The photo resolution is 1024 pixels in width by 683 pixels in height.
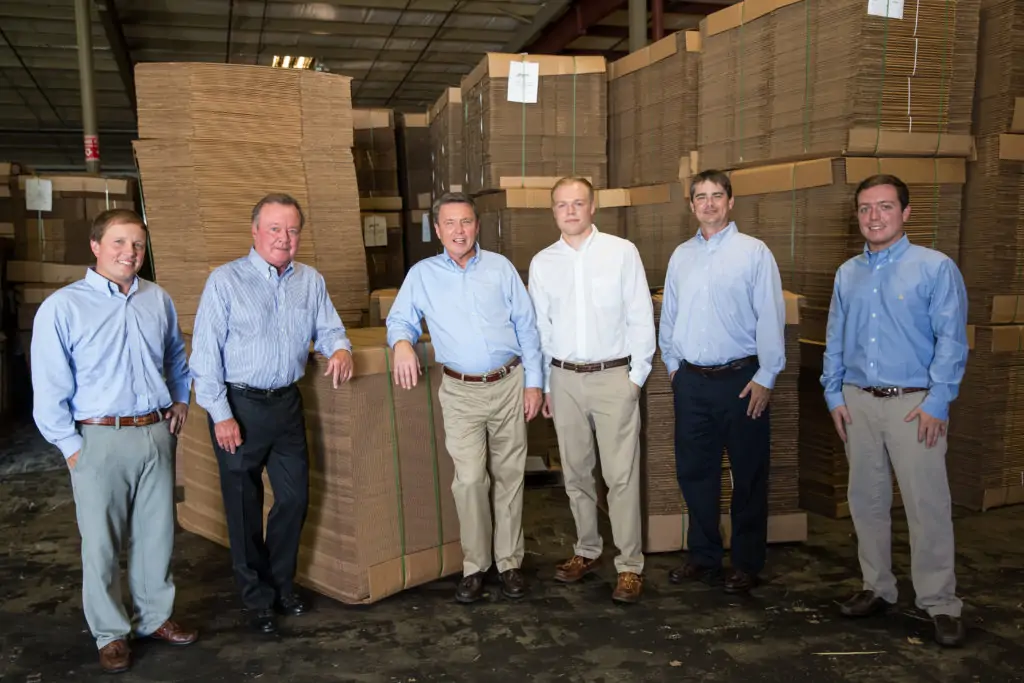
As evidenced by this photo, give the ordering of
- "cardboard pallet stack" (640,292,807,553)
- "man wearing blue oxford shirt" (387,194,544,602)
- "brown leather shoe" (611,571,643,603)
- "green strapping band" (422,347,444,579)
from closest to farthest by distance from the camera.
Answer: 1. "man wearing blue oxford shirt" (387,194,544,602)
2. "brown leather shoe" (611,571,643,603)
3. "green strapping band" (422,347,444,579)
4. "cardboard pallet stack" (640,292,807,553)

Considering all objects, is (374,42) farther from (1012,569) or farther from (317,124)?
(1012,569)

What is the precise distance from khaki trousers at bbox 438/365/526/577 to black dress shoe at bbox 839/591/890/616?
1443mm

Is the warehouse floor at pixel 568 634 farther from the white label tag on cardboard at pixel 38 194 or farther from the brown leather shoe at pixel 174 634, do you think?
the white label tag on cardboard at pixel 38 194

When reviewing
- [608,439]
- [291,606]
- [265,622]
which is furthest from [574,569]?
[265,622]

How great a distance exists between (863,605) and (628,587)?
99cm

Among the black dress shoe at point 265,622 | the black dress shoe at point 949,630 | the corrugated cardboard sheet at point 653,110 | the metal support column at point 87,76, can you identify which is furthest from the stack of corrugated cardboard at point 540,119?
the metal support column at point 87,76

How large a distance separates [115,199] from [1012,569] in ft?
26.7

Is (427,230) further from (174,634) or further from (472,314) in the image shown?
(174,634)

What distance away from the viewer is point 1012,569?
397 cm

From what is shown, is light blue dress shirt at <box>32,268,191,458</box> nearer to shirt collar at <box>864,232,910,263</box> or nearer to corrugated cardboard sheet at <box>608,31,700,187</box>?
shirt collar at <box>864,232,910,263</box>

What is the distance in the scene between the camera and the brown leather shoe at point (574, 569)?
3.90 meters

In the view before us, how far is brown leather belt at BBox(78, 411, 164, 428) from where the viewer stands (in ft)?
9.94

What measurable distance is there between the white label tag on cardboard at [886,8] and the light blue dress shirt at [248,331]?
3.20 metres

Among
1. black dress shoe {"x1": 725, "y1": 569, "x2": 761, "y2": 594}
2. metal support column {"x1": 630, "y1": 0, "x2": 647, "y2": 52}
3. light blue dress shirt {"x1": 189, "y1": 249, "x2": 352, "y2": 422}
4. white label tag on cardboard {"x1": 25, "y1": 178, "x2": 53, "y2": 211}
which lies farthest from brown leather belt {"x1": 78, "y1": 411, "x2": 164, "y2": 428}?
metal support column {"x1": 630, "y1": 0, "x2": 647, "y2": 52}
